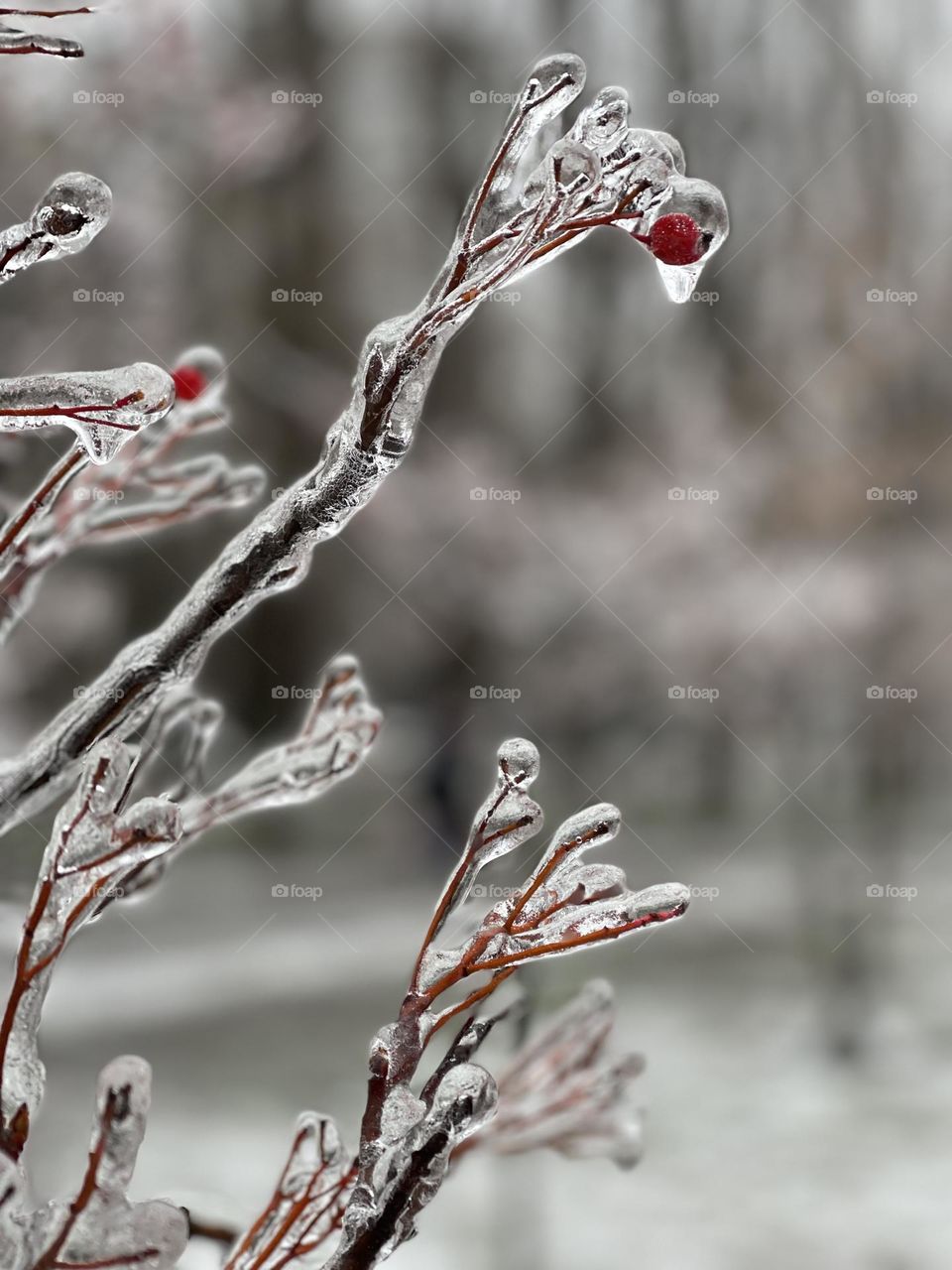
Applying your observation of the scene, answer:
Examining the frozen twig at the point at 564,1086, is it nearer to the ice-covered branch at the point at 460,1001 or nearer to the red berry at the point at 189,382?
the ice-covered branch at the point at 460,1001

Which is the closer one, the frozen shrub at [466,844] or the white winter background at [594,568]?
Result: the frozen shrub at [466,844]

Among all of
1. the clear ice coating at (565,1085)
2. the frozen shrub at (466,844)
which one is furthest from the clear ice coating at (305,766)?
the clear ice coating at (565,1085)

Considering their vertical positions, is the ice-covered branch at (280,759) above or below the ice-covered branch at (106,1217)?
above

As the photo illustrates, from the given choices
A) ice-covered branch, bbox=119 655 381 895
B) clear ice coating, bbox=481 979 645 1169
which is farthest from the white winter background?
ice-covered branch, bbox=119 655 381 895

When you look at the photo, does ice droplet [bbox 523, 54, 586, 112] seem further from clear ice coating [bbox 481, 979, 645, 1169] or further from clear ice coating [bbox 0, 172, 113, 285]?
clear ice coating [bbox 481, 979, 645, 1169]

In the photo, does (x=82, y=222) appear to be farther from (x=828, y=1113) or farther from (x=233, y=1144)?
(x=828, y=1113)
